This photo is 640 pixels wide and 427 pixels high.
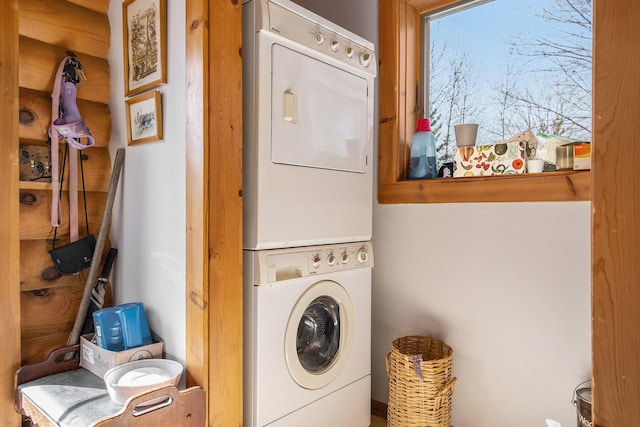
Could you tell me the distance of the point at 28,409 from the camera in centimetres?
140

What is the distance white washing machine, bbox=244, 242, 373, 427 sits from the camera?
1557 millimetres

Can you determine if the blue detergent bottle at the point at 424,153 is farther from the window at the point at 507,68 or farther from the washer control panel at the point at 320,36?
the washer control panel at the point at 320,36

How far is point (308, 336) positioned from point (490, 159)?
1153 millimetres

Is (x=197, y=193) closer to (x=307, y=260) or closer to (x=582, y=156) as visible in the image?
(x=307, y=260)

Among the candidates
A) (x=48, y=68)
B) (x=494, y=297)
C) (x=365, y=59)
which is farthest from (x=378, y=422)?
(x=48, y=68)

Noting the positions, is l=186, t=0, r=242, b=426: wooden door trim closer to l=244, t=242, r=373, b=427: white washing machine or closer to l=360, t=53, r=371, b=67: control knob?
l=244, t=242, r=373, b=427: white washing machine

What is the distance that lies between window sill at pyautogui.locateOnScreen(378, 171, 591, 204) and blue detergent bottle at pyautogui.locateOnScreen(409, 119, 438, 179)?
93 millimetres

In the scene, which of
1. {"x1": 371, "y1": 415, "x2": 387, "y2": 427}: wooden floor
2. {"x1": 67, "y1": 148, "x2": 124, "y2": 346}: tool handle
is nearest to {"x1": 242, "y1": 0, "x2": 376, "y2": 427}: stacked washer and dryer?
{"x1": 371, "y1": 415, "x2": 387, "y2": 427}: wooden floor

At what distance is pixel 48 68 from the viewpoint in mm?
1671

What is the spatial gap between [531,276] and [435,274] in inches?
17.3

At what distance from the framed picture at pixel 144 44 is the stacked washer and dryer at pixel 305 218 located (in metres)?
0.31

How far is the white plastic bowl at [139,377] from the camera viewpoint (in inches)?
51.1

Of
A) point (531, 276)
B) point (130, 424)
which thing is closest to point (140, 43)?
point (130, 424)

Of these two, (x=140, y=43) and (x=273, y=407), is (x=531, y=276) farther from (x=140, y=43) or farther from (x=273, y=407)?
(x=140, y=43)
